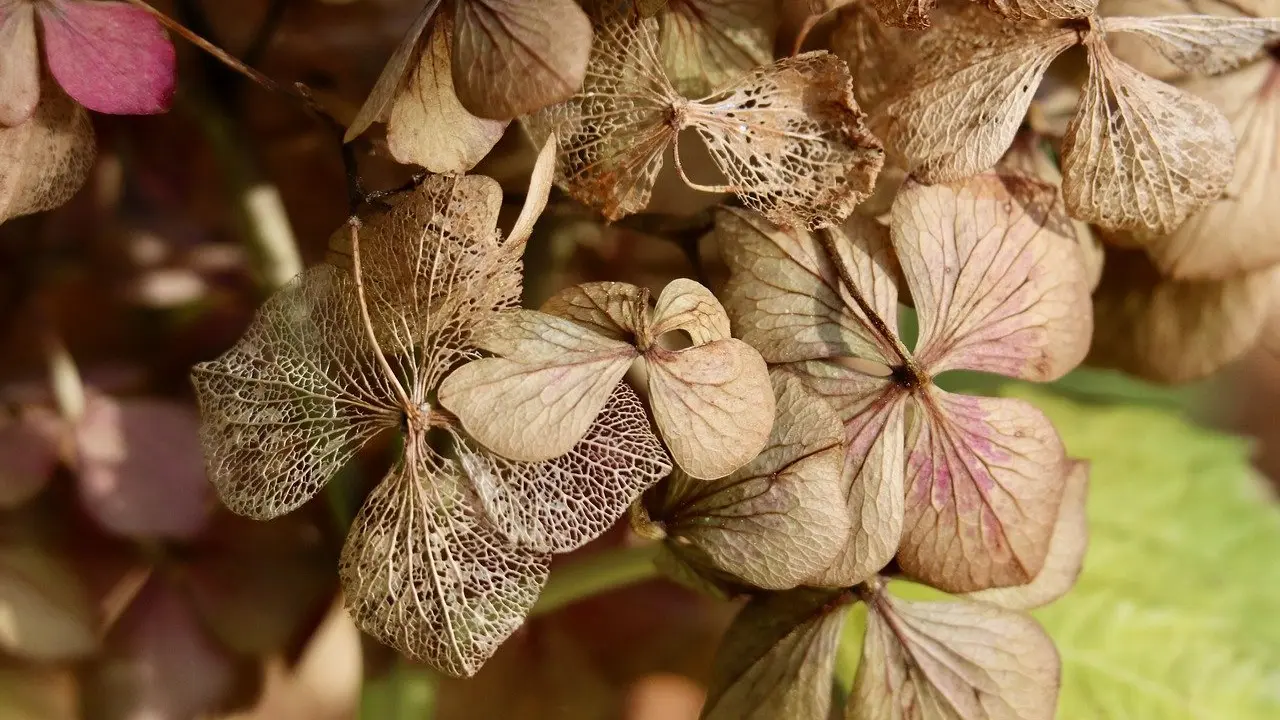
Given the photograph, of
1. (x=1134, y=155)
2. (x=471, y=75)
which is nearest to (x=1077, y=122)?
(x=1134, y=155)

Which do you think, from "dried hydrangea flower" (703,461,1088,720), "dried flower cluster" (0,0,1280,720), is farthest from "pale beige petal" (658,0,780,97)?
"dried hydrangea flower" (703,461,1088,720)

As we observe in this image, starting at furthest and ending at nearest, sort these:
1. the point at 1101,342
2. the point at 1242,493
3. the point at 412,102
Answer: the point at 1242,493, the point at 1101,342, the point at 412,102

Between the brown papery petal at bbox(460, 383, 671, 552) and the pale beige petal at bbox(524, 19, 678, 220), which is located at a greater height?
the pale beige petal at bbox(524, 19, 678, 220)

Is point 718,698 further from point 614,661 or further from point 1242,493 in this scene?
point 1242,493

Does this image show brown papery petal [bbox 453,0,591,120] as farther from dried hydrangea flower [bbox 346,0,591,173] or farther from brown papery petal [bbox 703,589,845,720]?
brown papery petal [bbox 703,589,845,720]

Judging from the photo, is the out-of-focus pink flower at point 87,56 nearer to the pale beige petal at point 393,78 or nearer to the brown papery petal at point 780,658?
the pale beige petal at point 393,78

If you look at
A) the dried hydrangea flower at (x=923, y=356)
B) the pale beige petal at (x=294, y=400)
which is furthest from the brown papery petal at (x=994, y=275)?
the pale beige petal at (x=294, y=400)

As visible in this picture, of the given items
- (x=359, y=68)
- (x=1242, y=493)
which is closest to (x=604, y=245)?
(x=359, y=68)
